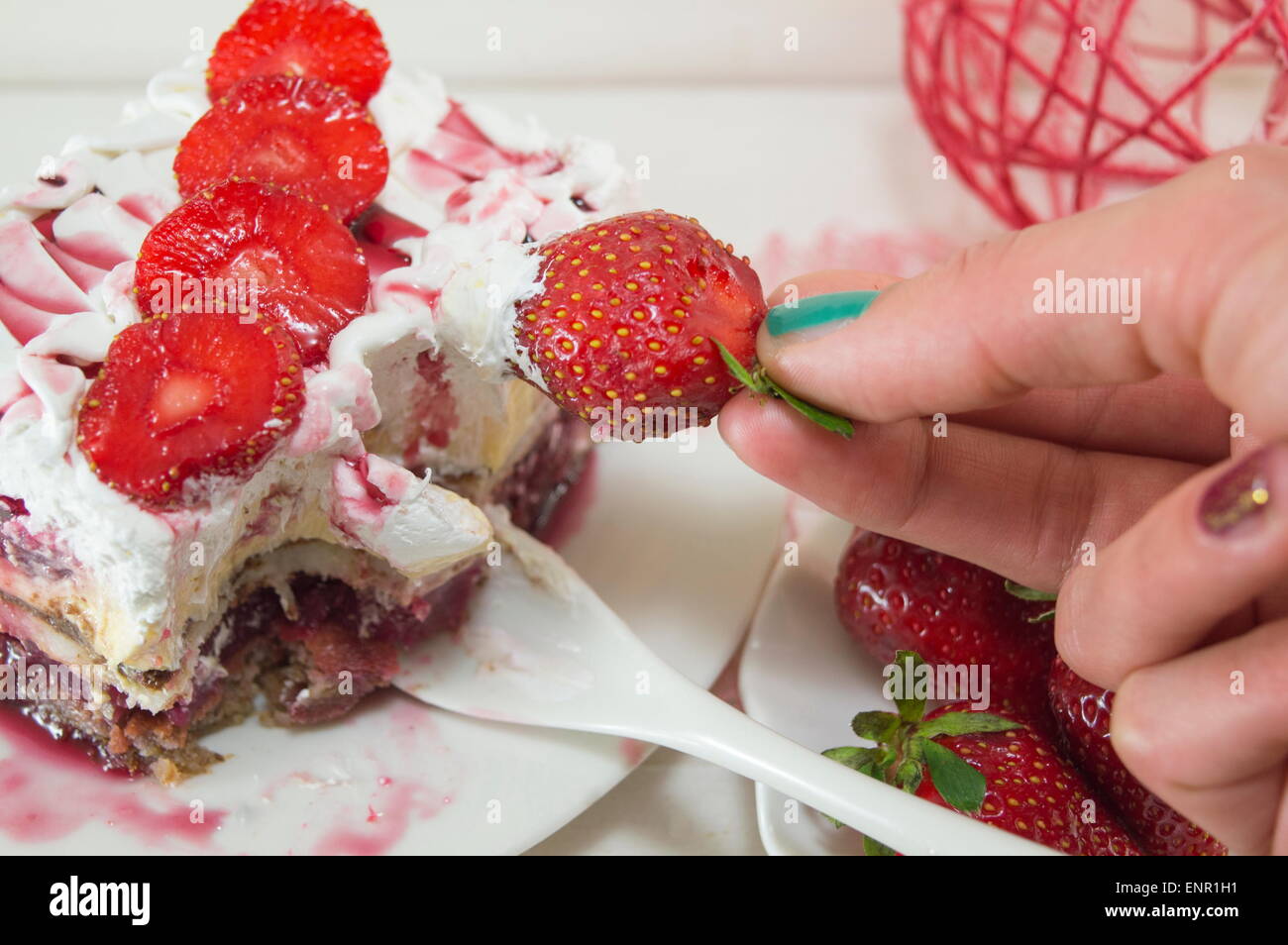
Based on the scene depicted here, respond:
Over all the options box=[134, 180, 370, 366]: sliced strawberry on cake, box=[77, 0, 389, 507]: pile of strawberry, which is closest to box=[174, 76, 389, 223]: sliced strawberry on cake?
box=[77, 0, 389, 507]: pile of strawberry

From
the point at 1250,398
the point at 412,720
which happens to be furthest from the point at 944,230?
the point at 1250,398

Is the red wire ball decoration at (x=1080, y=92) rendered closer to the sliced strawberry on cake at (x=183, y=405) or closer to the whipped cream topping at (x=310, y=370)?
the whipped cream topping at (x=310, y=370)

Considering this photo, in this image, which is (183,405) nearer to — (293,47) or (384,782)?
(384,782)

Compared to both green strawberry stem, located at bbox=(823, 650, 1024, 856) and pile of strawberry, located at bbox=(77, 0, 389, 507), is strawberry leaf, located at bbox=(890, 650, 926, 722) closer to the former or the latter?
green strawberry stem, located at bbox=(823, 650, 1024, 856)

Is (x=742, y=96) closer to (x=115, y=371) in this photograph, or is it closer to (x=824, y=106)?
(x=824, y=106)

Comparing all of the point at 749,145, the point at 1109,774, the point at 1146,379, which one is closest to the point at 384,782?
the point at 1109,774

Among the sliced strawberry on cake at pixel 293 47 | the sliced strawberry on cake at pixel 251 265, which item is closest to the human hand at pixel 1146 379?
the sliced strawberry on cake at pixel 251 265
